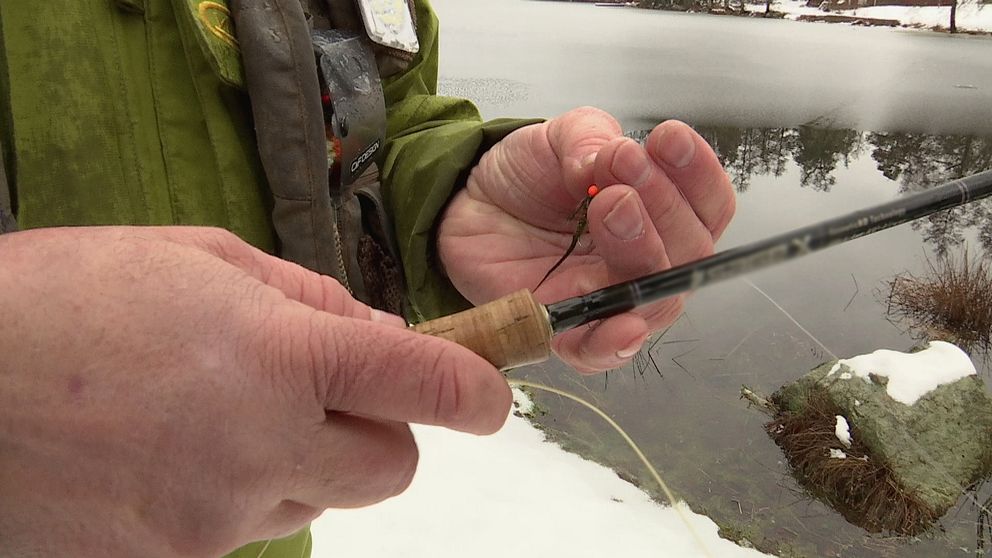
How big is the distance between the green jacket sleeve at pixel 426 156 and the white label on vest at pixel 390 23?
0.23 feet

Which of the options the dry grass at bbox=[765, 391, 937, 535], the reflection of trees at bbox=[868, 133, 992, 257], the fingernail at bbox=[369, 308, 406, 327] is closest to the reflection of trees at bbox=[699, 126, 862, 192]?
the reflection of trees at bbox=[868, 133, 992, 257]

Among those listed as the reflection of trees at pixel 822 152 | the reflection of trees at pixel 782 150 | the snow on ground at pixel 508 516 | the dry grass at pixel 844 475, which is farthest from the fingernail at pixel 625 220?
the reflection of trees at pixel 822 152

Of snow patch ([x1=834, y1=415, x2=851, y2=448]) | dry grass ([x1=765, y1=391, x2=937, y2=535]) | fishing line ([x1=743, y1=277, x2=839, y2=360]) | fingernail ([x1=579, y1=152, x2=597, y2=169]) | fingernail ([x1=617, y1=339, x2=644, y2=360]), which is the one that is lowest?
dry grass ([x1=765, y1=391, x2=937, y2=535])

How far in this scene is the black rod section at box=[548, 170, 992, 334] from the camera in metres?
0.50

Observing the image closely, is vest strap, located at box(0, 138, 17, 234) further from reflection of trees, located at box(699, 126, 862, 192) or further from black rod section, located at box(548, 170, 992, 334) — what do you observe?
reflection of trees, located at box(699, 126, 862, 192)

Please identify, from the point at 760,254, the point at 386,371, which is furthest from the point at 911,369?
the point at 386,371

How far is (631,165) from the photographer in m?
0.77

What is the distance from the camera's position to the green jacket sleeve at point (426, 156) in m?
1.06

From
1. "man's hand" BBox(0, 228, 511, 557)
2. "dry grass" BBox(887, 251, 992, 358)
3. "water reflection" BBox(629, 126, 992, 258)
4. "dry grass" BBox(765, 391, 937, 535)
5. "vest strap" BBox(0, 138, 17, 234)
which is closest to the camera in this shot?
"man's hand" BBox(0, 228, 511, 557)

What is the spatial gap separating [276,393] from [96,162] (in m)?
0.51

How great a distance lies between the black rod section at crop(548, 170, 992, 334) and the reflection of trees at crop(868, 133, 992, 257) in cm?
406

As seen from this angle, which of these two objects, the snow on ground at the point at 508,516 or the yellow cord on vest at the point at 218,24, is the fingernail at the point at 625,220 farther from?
the snow on ground at the point at 508,516

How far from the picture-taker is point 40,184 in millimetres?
766

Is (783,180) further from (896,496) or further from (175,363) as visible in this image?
(175,363)
